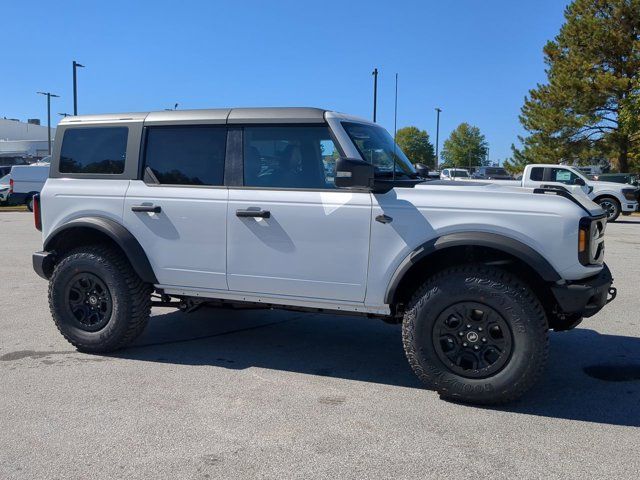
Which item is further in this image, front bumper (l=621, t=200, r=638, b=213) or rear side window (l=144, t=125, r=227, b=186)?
front bumper (l=621, t=200, r=638, b=213)

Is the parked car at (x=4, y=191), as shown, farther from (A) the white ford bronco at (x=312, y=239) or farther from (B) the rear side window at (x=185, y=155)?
(B) the rear side window at (x=185, y=155)

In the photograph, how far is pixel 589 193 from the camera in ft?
65.5

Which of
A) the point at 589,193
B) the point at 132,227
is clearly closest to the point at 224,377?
the point at 132,227

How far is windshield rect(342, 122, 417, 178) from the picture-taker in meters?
4.62

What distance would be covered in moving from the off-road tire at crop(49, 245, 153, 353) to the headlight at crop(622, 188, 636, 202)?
64.0 feet

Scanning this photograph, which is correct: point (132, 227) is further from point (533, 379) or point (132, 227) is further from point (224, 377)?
point (533, 379)

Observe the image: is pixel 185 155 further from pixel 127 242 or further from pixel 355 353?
pixel 355 353

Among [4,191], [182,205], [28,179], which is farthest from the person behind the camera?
[4,191]

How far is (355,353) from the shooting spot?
5285 millimetres

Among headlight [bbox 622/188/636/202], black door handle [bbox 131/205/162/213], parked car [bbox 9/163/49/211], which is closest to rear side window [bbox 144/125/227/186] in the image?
black door handle [bbox 131/205/162/213]

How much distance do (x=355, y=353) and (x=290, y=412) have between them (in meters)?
1.46

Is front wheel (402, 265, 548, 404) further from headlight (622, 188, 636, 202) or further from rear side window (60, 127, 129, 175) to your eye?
headlight (622, 188, 636, 202)

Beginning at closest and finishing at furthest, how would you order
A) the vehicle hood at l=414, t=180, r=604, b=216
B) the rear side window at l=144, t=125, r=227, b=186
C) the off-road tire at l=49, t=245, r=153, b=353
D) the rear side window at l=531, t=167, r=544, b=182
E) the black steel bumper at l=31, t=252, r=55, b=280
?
1. the vehicle hood at l=414, t=180, r=604, b=216
2. the rear side window at l=144, t=125, r=227, b=186
3. the off-road tire at l=49, t=245, r=153, b=353
4. the black steel bumper at l=31, t=252, r=55, b=280
5. the rear side window at l=531, t=167, r=544, b=182

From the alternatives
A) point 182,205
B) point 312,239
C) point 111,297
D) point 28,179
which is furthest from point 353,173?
point 28,179
